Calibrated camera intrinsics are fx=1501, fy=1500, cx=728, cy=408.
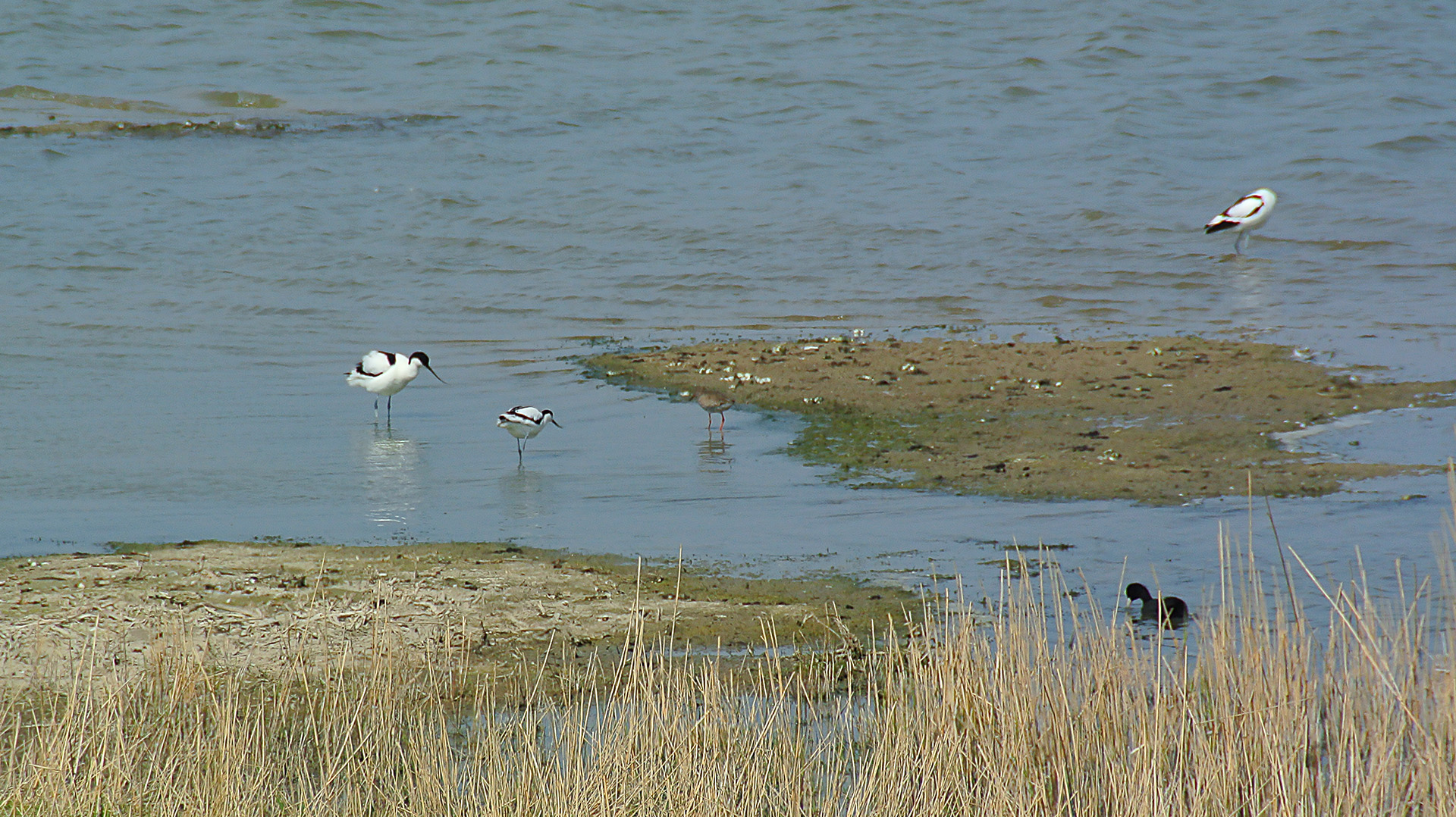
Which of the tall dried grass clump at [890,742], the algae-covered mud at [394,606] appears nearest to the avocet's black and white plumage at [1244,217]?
the algae-covered mud at [394,606]

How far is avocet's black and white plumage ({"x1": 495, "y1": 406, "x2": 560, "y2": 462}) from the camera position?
9750mm

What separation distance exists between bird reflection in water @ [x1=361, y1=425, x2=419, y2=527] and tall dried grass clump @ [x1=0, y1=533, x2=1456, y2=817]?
10.5 ft

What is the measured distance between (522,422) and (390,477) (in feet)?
3.13

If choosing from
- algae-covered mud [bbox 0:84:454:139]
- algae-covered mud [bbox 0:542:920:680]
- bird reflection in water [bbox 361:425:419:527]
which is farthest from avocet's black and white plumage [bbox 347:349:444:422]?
algae-covered mud [bbox 0:84:454:139]

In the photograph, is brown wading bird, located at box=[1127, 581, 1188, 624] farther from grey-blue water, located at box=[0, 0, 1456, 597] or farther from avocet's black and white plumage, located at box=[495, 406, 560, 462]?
avocet's black and white plumage, located at box=[495, 406, 560, 462]

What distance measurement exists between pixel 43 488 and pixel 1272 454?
7285 millimetres

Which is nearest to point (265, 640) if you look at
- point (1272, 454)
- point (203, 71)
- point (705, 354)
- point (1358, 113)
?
point (1272, 454)

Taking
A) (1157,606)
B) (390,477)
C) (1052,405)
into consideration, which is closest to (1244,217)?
(1052,405)

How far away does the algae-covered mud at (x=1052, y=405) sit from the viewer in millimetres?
8633

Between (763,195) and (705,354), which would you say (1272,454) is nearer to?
(705,354)

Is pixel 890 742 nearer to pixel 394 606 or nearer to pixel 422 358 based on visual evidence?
pixel 394 606

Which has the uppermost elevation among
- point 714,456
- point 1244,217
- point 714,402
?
point 1244,217

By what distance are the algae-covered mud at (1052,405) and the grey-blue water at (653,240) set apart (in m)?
0.39

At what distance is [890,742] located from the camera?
4.72 metres
